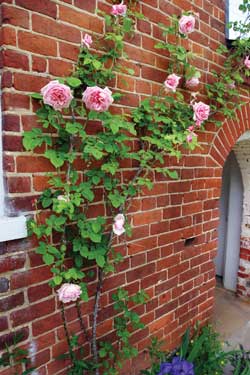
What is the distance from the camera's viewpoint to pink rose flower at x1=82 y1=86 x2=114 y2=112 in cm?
130

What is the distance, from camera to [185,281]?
238cm

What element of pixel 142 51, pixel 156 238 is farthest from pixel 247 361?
pixel 142 51

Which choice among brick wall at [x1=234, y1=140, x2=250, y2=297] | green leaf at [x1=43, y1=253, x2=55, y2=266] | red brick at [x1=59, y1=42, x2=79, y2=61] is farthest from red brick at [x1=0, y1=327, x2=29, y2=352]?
brick wall at [x1=234, y1=140, x2=250, y2=297]

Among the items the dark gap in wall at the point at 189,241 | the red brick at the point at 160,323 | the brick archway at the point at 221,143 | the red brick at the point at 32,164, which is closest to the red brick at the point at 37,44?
the red brick at the point at 32,164

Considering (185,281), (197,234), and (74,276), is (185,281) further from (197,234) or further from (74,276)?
(74,276)

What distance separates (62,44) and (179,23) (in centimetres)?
76

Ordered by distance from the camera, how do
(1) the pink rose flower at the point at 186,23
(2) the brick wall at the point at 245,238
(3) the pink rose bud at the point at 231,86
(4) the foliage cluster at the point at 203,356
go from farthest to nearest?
(2) the brick wall at the point at 245,238 → (3) the pink rose bud at the point at 231,86 → (4) the foliage cluster at the point at 203,356 → (1) the pink rose flower at the point at 186,23

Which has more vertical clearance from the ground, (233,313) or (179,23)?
(179,23)

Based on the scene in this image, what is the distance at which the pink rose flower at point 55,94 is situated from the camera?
4.00 feet

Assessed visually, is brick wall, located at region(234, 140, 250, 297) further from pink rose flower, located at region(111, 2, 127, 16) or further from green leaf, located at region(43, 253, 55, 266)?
green leaf, located at region(43, 253, 55, 266)

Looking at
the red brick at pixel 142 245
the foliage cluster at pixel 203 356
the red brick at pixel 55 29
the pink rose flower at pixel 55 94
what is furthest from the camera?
the foliage cluster at pixel 203 356

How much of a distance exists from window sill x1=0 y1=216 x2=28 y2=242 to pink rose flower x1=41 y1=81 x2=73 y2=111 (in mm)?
514

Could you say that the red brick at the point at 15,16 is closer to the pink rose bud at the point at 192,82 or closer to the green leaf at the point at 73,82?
the green leaf at the point at 73,82

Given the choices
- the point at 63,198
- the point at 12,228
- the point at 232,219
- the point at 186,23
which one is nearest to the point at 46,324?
the point at 12,228
